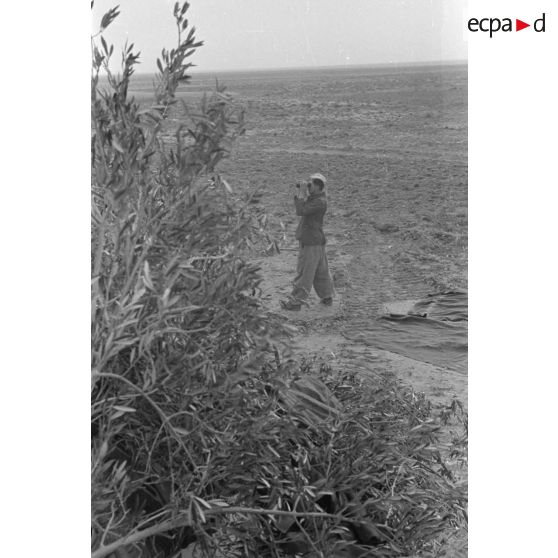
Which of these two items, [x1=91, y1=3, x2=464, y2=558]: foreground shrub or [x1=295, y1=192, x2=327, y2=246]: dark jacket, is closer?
[x1=91, y1=3, x2=464, y2=558]: foreground shrub

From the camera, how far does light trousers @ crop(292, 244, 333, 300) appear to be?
11.2 feet

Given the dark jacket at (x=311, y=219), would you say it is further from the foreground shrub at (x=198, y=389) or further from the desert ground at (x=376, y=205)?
the foreground shrub at (x=198, y=389)

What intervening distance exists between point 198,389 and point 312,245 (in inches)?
25.8

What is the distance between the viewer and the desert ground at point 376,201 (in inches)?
133
